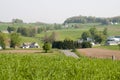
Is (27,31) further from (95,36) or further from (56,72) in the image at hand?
(56,72)

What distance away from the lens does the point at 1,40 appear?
106m

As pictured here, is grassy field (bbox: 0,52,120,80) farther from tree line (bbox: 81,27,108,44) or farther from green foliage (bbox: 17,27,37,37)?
green foliage (bbox: 17,27,37,37)

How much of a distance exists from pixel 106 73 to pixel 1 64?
4.83 meters

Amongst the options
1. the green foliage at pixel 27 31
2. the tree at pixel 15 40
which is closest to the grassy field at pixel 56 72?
the tree at pixel 15 40

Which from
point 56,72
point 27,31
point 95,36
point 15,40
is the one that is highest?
point 56,72

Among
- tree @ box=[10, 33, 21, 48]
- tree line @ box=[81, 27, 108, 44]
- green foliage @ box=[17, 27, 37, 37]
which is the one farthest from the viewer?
green foliage @ box=[17, 27, 37, 37]

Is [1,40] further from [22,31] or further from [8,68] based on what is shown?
[8,68]

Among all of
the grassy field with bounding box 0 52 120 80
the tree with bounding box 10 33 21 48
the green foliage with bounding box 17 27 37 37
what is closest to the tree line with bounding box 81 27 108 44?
the green foliage with bounding box 17 27 37 37

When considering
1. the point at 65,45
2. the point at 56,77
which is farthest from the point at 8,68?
the point at 65,45

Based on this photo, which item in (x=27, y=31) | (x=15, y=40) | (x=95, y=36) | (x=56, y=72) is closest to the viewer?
(x=56, y=72)

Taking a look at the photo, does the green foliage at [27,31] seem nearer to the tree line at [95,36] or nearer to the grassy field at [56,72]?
the tree line at [95,36]

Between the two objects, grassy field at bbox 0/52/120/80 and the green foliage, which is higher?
grassy field at bbox 0/52/120/80

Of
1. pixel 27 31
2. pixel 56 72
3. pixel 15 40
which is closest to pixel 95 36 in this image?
pixel 15 40

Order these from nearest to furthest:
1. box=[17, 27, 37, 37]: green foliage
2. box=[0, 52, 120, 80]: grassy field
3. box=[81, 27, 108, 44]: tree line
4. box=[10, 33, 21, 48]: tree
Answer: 1. box=[0, 52, 120, 80]: grassy field
2. box=[10, 33, 21, 48]: tree
3. box=[81, 27, 108, 44]: tree line
4. box=[17, 27, 37, 37]: green foliage
